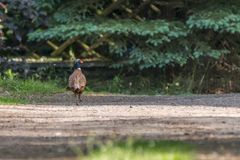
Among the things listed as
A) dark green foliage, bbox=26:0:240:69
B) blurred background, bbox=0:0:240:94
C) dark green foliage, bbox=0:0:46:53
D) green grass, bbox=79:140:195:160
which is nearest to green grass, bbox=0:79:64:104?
blurred background, bbox=0:0:240:94

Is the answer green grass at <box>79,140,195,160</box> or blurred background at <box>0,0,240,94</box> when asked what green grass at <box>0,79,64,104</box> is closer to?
blurred background at <box>0,0,240,94</box>

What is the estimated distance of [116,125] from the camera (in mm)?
9234

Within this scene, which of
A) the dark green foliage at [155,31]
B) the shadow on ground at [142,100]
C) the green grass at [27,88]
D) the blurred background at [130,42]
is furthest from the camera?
the blurred background at [130,42]

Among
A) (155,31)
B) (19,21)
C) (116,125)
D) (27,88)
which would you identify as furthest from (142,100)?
(19,21)

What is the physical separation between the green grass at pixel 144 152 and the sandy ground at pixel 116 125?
20 cm

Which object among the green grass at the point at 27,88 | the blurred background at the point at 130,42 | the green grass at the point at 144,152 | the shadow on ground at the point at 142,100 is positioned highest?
the blurred background at the point at 130,42

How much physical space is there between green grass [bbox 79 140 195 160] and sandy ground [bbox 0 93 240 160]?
0.67ft

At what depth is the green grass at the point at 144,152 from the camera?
5.66 meters

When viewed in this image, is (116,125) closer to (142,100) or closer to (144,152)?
(144,152)

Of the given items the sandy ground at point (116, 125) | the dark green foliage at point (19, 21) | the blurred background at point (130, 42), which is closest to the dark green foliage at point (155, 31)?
the blurred background at point (130, 42)

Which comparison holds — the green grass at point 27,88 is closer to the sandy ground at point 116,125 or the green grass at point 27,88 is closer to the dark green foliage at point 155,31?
the dark green foliage at point 155,31

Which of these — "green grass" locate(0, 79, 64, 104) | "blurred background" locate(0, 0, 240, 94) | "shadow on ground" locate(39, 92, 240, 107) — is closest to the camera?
"shadow on ground" locate(39, 92, 240, 107)

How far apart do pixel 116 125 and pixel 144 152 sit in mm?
3176

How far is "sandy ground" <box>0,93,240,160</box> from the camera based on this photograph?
23.2 ft
